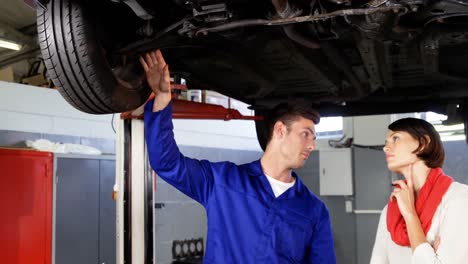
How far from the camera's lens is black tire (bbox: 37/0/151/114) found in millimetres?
1380

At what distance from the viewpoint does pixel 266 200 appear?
179cm

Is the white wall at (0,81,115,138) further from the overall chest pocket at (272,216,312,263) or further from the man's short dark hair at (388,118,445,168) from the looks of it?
the man's short dark hair at (388,118,445,168)

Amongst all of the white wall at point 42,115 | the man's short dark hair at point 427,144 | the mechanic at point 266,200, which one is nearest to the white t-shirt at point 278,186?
the mechanic at point 266,200

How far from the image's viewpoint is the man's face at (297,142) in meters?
1.78

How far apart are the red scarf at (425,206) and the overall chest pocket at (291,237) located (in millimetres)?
350

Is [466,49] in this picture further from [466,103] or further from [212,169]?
[212,169]

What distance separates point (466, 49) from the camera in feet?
6.48

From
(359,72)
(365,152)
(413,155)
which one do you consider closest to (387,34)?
(413,155)

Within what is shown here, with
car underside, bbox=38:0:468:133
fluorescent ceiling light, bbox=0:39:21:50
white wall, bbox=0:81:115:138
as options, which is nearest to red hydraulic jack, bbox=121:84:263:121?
car underside, bbox=38:0:468:133

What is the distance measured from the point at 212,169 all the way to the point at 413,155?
0.74 meters

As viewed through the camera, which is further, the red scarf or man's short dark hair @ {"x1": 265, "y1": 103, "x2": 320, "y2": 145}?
man's short dark hair @ {"x1": 265, "y1": 103, "x2": 320, "y2": 145}

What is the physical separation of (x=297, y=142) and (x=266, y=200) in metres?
0.24

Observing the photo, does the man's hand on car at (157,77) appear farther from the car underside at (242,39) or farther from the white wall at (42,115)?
the white wall at (42,115)

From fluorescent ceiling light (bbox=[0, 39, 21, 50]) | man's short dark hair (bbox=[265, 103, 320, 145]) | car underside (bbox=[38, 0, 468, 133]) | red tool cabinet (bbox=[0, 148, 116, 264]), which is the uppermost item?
fluorescent ceiling light (bbox=[0, 39, 21, 50])
